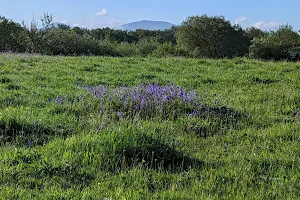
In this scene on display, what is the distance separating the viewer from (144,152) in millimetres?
5094

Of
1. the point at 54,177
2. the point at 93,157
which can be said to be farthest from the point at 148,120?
the point at 54,177

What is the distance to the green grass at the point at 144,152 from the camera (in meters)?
4.11

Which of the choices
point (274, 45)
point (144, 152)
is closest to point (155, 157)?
point (144, 152)

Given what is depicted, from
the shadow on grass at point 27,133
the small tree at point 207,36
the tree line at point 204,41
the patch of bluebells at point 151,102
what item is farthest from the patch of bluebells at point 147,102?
the small tree at point 207,36

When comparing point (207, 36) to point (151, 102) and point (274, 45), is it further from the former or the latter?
point (151, 102)

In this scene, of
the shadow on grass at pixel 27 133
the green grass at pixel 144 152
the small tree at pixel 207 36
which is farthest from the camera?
the small tree at pixel 207 36

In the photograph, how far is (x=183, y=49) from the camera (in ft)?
148

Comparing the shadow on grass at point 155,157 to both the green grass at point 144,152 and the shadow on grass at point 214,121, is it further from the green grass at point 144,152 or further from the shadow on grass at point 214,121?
the shadow on grass at point 214,121

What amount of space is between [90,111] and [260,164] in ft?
12.3

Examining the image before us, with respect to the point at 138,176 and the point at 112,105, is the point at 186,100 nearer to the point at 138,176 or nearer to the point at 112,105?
the point at 112,105

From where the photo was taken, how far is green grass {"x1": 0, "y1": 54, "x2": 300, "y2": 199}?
162 inches

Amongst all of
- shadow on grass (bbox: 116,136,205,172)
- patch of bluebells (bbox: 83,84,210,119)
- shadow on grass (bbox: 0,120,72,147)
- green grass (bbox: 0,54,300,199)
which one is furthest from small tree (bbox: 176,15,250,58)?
shadow on grass (bbox: 116,136,205,172)

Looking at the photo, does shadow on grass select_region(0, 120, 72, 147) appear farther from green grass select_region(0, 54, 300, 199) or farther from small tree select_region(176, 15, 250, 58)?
small tree select_region(176, 15, 250, 58)

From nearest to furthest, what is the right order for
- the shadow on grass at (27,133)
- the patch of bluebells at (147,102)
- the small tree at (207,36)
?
the shadow on grass at (27,133) → the patch of bluebells at (147,102) → the small tree at (207,36)
